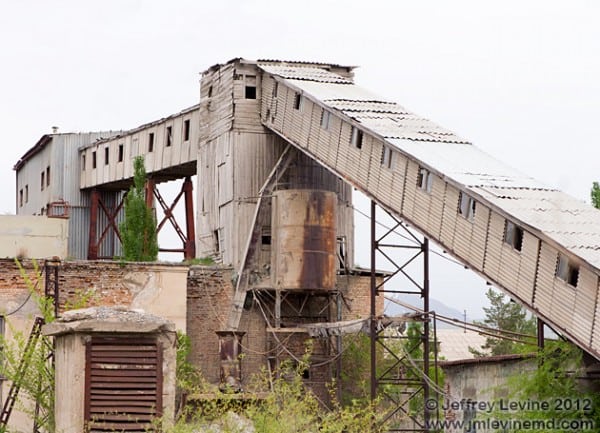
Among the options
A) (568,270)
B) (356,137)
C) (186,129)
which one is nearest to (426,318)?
(356,137)

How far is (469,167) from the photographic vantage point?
31609 millimetres

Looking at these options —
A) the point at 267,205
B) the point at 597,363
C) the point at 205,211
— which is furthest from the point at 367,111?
the point at 597,363

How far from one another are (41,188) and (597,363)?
3288 centimetres

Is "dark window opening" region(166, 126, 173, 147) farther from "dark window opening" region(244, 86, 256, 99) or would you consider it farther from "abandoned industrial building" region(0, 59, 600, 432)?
"dark window opening" region(244, 86, 256, 99)

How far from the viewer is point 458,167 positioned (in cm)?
3142

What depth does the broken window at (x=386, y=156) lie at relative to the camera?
3378 cm

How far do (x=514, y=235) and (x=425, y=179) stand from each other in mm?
4247

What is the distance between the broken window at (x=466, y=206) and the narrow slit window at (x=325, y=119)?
737cm

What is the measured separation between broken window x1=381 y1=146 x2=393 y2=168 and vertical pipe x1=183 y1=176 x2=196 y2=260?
46.7 ft

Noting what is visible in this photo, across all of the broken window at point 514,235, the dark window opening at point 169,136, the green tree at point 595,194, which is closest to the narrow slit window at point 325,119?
the green tree at point 595,194

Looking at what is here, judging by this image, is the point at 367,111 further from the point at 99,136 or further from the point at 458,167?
the point at 99,136

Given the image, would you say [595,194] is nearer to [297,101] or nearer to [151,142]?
[297,101]

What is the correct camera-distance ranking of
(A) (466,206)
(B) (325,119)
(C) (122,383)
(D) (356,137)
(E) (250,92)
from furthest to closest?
(E) (250,92) < (B) (325,119) < (D) (356,137) < (A) (466,206) < (C) (122,383)

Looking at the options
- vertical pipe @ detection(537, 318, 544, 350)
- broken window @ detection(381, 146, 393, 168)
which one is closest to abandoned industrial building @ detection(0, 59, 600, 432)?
broken window @ detection(381, 146, 393, 168)
